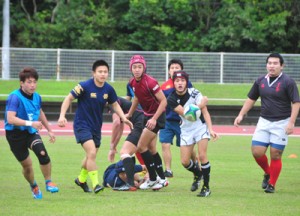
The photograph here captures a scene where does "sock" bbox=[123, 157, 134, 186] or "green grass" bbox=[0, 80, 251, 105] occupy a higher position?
"sock" bbox=[123, 157, 134, 186]

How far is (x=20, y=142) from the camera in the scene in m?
11.0

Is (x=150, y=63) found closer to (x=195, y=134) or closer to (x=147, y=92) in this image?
(x=147, y=92)

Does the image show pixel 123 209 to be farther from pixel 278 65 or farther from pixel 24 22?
pixel 24 22

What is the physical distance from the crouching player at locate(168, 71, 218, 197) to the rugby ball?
6 cm

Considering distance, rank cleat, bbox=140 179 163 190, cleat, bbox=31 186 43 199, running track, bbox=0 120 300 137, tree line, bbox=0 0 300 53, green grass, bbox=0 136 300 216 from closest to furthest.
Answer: green grass, bbox=0 136 300 216, cleat, bbox=31 186 43 199, cleat, bbox=140 179 163 190, running track, bbox=0 120 300 137, tree line, bbox=0 0 300 53

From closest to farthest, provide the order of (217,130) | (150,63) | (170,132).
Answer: (170,132), (217,130), (150,63)

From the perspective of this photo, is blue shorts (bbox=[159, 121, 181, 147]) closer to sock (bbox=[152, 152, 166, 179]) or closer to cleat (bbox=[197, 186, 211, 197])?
sock (bbox=[152, 152, 166, 179])

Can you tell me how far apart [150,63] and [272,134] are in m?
20.5

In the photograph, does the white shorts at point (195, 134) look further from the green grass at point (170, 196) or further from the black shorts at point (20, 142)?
the black shorts at point (20, 142)

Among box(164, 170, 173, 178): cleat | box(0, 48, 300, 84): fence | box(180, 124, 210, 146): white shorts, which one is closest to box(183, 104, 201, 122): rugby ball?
box(180, 124, 210, 146): white shorts

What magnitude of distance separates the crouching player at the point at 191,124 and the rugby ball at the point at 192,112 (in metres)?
0.06

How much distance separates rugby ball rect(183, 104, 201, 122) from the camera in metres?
11.5

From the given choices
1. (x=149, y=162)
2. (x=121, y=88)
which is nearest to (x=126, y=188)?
(x=149, y=162)

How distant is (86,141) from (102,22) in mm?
27422
